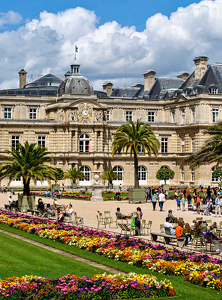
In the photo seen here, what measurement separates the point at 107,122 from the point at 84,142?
18.5ft

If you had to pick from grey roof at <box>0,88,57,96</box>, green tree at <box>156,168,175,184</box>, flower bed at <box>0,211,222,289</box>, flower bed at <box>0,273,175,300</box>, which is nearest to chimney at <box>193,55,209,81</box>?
green tree at <box>156,168,175,184</box>

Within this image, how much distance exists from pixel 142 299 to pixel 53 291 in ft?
8.61

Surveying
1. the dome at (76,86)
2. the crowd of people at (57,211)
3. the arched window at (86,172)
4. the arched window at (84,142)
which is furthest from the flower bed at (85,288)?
the dome at (76,86)

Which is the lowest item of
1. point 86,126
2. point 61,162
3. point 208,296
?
point 208,296

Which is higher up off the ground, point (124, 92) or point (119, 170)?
point (124, 92)

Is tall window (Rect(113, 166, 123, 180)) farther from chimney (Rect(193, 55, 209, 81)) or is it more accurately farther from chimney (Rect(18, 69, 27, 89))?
chimney (Rect(18, 69, 27, 89))

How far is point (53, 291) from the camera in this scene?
14.5 metres

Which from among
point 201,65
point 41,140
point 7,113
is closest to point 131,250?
point 41,140

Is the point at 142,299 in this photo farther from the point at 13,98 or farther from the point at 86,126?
the point at 13,98

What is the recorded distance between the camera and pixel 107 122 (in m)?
81.8

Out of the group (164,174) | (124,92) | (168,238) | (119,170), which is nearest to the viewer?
(168,238)

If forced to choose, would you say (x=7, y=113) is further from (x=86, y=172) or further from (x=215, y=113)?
(x=215, y=113)

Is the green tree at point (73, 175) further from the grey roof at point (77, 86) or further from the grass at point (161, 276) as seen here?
the grass at point (161, 276)

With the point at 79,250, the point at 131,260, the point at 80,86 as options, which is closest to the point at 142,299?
the point at 131,260
